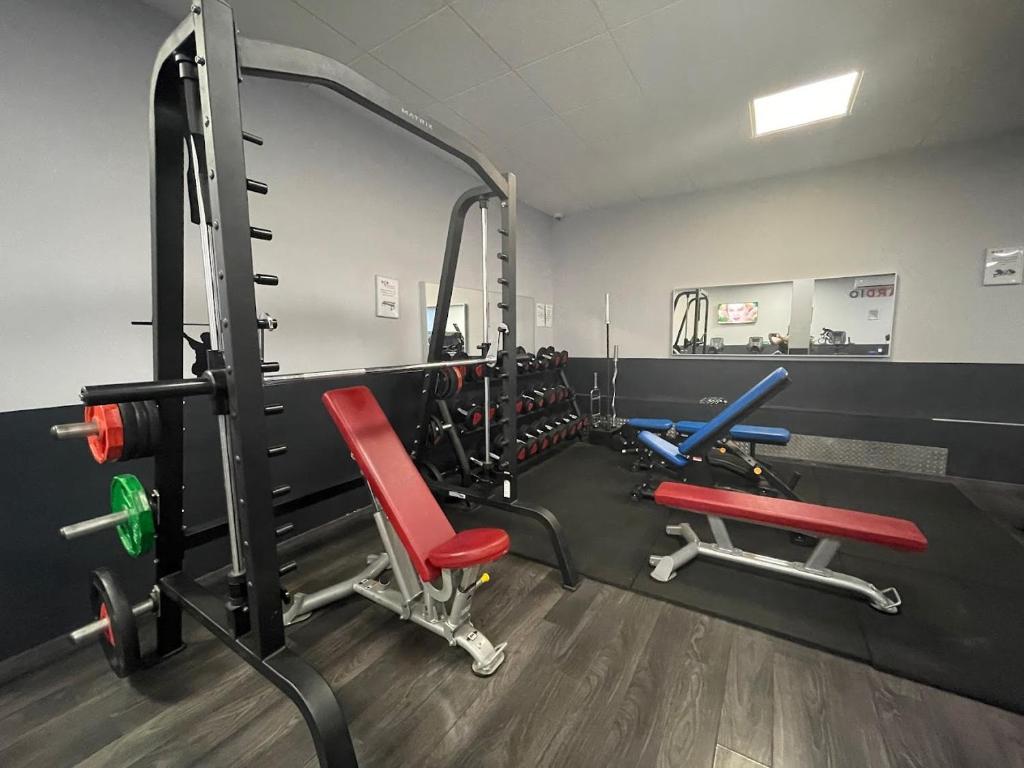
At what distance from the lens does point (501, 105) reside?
2.20m

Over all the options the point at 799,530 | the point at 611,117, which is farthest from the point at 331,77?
the point at 799,530

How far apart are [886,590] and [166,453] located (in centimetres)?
253

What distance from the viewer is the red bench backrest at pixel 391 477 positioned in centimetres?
127

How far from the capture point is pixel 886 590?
1.52 metres

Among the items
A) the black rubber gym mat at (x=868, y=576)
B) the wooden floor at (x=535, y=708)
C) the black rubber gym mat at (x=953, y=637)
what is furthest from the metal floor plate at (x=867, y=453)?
the wooden floor at (x=535, y=708)

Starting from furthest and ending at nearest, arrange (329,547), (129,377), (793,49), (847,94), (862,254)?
1. (862,254)
2. (847,94)
3. (329,547)
4. (793,49)
5. (129,377)

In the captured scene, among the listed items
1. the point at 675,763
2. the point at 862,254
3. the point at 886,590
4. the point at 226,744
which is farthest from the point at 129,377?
the point at 862,254

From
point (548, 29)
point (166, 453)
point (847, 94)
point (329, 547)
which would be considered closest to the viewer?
point (166, 453)

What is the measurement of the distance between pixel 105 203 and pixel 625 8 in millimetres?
2083

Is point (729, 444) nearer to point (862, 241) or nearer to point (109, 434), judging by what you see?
point (862, 241)

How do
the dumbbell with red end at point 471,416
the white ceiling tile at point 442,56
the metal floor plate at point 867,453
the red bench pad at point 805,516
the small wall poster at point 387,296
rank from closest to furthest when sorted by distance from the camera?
the red bench pad at point 805,516 < the white ceiling tile at point 442,56 < the small wall poster at point 387,296 < the dumbbell with red end at point 471,416 < the metal floor plate at point 867,453

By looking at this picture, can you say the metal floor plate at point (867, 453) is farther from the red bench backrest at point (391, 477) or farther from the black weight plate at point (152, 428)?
the black weight plate at point (152, 428)

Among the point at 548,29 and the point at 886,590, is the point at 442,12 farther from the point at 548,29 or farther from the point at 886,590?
the point at 886,590

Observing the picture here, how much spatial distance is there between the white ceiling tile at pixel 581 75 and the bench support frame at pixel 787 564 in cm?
215
